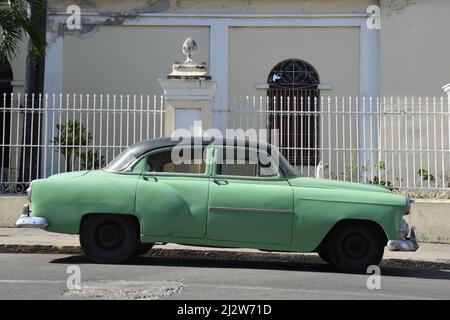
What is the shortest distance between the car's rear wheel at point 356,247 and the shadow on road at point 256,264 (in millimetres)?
317

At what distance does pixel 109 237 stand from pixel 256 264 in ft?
6.95

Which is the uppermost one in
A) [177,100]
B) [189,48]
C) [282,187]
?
[189,48]

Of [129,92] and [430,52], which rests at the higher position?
[430,52]

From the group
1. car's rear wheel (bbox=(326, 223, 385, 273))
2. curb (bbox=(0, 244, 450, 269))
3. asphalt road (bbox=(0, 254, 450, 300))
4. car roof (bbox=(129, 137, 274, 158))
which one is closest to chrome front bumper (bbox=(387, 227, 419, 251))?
car's rear wheel (bbox=(326, 223, 385, 273))

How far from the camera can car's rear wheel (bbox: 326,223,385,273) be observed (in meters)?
7.44

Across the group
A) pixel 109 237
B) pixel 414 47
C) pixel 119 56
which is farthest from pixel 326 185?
pixel 119 56

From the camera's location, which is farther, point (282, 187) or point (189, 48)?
point (189, 48)

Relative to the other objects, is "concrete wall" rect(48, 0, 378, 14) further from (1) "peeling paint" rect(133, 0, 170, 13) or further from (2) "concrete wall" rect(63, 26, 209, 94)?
(2) "concrete wall" rect(63, 26, 209, 94)

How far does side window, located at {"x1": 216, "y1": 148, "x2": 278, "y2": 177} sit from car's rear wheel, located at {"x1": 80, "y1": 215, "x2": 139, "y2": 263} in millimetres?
1346

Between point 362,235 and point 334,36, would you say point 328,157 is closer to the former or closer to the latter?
point 362,235

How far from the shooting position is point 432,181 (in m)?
11.6

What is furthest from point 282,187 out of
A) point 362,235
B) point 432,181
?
point 432,181
